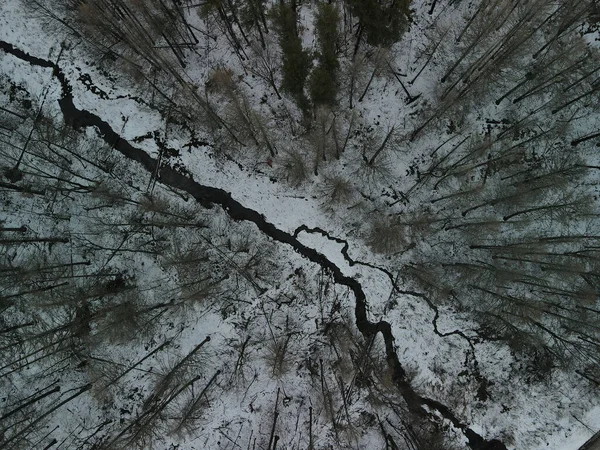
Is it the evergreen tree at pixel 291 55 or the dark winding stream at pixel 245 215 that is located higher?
the evergreen tree at pixel 291 55

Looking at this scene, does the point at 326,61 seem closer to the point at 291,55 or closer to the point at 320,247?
the point at 291,55

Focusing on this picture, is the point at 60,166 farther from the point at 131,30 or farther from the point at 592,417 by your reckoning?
the point at 592,417

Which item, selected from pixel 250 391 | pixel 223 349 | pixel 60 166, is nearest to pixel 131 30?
pixel 60 166

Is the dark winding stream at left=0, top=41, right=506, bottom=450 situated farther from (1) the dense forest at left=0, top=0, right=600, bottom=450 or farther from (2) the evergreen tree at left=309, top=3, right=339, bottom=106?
(2) the evergreen tree at left=309, top=3, right=339, bottom=106

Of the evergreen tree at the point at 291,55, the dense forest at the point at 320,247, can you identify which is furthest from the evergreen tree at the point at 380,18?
the evergreen tree at the point at 291,55

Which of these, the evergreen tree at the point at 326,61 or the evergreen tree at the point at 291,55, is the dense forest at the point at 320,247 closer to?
the evergreen tree at the point at 326,61
